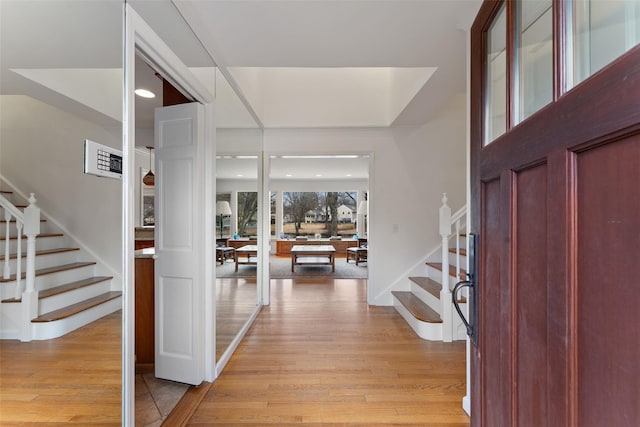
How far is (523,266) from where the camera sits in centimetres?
88

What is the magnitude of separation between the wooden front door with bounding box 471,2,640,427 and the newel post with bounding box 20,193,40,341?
4.82 ft

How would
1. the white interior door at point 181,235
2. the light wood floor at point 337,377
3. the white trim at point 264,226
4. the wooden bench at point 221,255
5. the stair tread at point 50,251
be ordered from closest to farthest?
the stair tread at point 50,251, the light wood floor at point 337,377, the white interior door at point 181,235, the wooden bench at point 221,255, the white trim at point 264,226

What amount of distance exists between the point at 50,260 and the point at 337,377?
6.69ft

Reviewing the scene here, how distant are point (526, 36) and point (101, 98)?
1.54 metres

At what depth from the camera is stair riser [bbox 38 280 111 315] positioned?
3.58ft

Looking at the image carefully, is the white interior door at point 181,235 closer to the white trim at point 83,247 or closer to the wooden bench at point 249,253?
the white trim at point 83,247

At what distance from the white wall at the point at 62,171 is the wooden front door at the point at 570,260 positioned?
4.79 feet

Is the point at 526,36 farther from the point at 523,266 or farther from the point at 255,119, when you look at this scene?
the point at 255,119

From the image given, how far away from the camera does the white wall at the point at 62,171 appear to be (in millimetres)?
968

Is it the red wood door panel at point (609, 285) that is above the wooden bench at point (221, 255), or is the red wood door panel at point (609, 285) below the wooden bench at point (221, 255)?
above

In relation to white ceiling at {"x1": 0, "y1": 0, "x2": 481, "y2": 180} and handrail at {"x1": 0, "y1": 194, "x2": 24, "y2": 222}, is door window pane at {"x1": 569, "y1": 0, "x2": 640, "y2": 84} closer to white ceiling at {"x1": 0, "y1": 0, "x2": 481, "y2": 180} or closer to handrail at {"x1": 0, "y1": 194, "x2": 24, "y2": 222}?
white ceiling at {"x1": 0, "y1": 0, "x2": 481, "y2": 180}

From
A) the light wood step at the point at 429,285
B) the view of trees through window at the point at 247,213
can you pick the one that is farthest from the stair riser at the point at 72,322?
the light wood step at the point at 429,285

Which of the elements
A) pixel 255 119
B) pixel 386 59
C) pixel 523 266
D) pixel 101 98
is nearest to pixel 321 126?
Result: pixel 255 119

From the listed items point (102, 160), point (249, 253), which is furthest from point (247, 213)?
point (102, 160)
